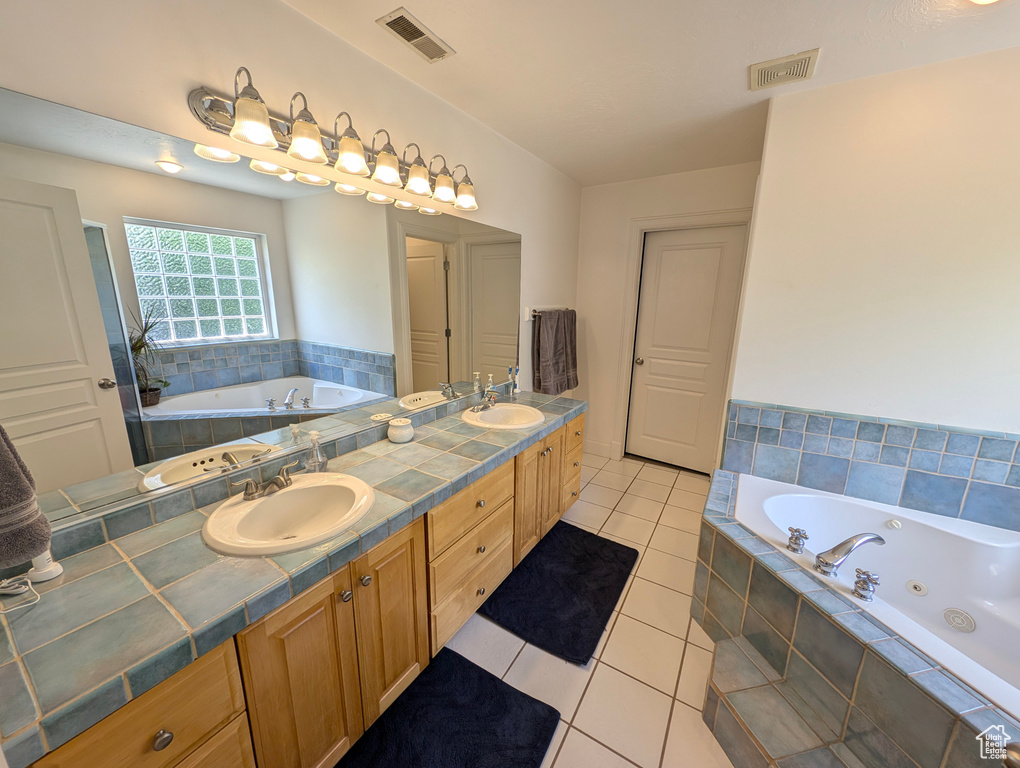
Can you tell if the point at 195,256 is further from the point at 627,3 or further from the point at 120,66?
the point at 627,3

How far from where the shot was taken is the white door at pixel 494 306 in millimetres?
2275

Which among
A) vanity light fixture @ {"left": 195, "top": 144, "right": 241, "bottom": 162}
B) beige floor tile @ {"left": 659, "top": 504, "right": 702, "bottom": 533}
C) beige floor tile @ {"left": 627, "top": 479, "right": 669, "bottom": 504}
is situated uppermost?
vanity light fixture @ {"left": 195, "top": 144, "right": 241, "bottom": 162}

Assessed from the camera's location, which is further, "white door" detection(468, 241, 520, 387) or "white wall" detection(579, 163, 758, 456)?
"white wall" detection(579, 163, 758, 456)

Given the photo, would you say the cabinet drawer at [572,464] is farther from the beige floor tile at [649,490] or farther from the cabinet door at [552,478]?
the beige floor tile at [649,490]

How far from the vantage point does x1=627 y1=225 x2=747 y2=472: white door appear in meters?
2.83

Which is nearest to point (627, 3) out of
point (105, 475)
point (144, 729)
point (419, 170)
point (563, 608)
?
point (419, 170)

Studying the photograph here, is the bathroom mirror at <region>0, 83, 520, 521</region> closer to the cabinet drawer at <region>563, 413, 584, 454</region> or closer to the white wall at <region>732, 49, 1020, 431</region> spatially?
the cabinet drawer at <region>563, 413, 584, 454</region>

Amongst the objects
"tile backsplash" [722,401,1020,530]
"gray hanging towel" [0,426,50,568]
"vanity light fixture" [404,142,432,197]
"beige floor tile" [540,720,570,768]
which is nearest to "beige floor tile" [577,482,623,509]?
"tile backsplash" [722,401,1020,530]

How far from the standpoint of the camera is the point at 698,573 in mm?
1748

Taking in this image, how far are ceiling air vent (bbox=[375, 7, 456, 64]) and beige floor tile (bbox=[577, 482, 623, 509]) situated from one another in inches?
103

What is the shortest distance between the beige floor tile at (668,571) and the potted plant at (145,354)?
221 centimetres

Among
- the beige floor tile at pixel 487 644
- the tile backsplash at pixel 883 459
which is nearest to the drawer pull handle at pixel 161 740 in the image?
the beige floor tile at pixel 487 644

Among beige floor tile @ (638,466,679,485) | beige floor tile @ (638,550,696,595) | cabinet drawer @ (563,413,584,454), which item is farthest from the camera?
beige floor tile @ (638,466,679,485)

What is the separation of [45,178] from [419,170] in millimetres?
1113
